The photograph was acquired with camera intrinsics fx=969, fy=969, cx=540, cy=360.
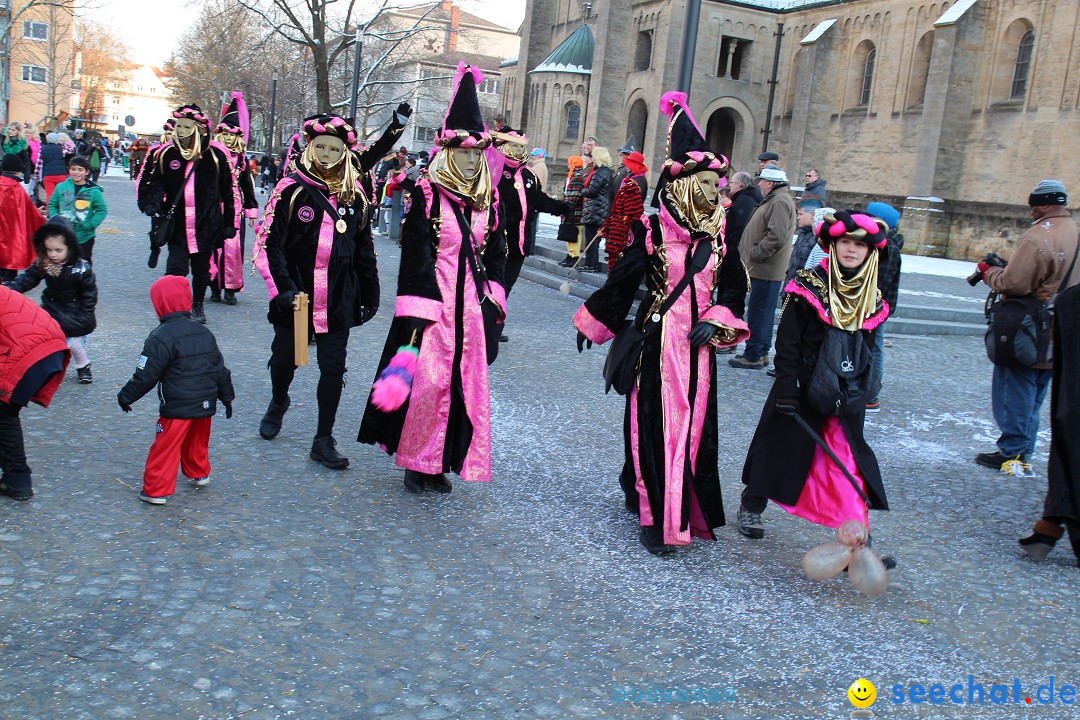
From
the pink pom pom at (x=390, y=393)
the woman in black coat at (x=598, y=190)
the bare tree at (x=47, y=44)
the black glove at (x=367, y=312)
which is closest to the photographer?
the pink pom pom at (x=390, y=393)

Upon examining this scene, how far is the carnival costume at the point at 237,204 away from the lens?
11055mm

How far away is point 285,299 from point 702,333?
2380mm

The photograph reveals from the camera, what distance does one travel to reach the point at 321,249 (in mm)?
5773

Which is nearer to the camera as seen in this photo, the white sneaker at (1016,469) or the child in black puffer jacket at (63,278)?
the child in black puffer jacket at (63,278)

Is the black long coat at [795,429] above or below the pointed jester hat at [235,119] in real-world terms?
below

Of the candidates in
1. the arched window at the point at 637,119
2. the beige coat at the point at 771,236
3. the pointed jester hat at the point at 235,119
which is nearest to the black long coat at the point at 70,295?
the pointed jester hat at the point at 235,119

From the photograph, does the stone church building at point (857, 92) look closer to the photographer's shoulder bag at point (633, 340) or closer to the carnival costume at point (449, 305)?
the carnival costume at point (449, 305)

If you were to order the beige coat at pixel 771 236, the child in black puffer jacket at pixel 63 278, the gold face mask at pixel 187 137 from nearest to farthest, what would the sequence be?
the child in black puffer jacket at pixel 63 278 → the gold face mask at pixel 187 137 → the beige coat at pixel 771 236

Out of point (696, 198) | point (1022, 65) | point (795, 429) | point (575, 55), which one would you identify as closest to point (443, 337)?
point (696, 198)

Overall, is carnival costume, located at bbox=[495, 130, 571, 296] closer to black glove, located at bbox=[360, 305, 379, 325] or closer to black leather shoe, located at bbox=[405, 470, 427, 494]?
black glove, located at bbox=[360, 305, 379, 325]

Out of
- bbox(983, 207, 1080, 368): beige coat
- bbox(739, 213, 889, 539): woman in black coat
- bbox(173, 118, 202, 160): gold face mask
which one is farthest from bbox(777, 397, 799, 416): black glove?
bbox(173, 118, 202, 160): gold face mask

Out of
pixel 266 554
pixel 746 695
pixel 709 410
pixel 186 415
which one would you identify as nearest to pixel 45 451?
pixel 186 415

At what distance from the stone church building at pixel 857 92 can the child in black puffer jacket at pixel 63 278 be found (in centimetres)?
1754

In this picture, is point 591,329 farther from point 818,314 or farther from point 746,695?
point 746,695
